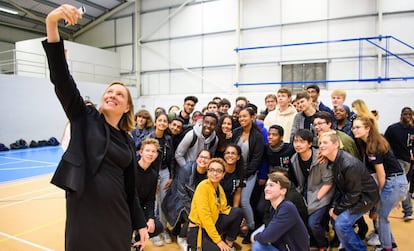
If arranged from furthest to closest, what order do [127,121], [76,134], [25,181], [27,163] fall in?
[27,163] → [25,181] → [127,121] → [76,134]

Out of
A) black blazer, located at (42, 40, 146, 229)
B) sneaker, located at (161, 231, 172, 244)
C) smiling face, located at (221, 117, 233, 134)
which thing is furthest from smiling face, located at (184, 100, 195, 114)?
black blazer, located at (42, 40, 146, 229)

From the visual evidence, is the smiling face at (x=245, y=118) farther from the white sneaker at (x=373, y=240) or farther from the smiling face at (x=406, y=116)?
the smiling face at (x=406, y=116)

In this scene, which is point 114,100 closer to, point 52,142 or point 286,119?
point 286,119

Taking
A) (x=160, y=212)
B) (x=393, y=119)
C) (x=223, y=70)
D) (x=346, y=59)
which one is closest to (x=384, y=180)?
(x=160, y=212)

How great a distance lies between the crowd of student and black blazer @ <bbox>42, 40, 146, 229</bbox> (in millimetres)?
1971

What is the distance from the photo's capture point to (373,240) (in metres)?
3.95

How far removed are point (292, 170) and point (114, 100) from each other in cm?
292

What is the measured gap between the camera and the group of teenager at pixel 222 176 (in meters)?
1.47

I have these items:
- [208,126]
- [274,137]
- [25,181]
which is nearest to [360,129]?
[274,137]

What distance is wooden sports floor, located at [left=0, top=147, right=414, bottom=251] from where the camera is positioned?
397 centimetres

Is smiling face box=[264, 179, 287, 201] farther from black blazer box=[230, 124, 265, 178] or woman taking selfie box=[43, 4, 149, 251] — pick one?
woman taking selfie box=[43, 4, 149, 251]

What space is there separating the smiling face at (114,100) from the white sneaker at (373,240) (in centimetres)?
393

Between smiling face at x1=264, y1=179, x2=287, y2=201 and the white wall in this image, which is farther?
the white wall

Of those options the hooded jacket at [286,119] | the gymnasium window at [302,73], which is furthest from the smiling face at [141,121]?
the gymnasium window at [302,73]
